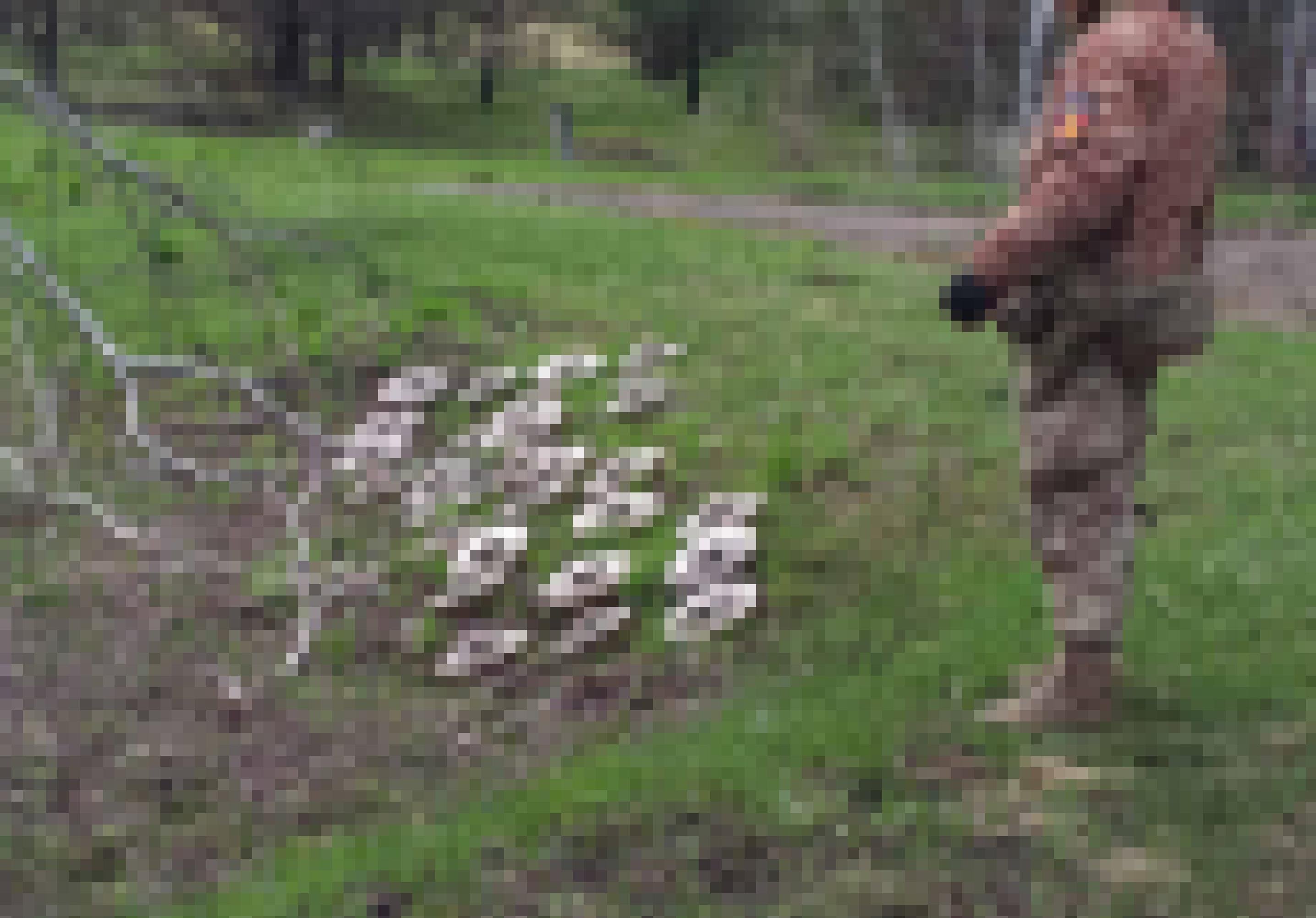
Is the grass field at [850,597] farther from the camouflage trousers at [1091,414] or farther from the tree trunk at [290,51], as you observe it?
the tree trunk at [290,51]

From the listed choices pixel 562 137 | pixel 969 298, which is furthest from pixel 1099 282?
pixel 562 137

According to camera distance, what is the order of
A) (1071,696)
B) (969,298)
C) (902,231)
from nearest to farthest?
(969,298) → (1071,696) → (902,231)

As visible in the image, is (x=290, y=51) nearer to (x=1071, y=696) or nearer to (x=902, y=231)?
(x=902, y=231)

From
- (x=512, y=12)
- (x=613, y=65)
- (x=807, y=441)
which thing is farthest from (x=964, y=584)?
(x=613, y=65)

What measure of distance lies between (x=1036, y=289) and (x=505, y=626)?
3.43 metres

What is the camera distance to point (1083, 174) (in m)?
4.43

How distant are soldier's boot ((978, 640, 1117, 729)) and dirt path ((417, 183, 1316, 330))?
7017 mm

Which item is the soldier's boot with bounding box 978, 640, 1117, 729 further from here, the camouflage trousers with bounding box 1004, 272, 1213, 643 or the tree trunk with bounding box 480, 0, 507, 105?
the tree trunk with bounding box 480, 0, 507, 105

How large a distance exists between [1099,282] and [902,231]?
11.3m

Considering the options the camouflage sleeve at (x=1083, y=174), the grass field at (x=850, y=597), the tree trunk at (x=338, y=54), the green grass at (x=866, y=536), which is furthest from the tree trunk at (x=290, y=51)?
the camouflage sleeve at (x=1083, y=174)

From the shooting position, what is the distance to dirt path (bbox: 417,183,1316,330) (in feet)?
41.2

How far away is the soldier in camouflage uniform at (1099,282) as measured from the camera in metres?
4.44

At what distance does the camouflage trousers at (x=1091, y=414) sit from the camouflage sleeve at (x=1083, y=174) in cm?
20

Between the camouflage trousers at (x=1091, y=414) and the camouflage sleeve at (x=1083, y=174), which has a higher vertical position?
Result: the camouflage sleeve at (x=1083, y=174)
